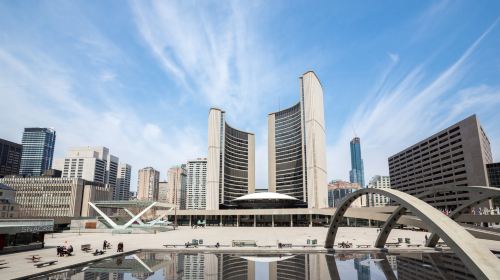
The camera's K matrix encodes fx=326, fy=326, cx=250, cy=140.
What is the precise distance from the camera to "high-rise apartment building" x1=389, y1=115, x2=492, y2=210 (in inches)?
4491

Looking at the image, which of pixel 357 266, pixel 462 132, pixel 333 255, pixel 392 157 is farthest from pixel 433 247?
pixel 392 157

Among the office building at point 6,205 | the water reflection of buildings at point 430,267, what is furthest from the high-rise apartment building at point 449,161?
the office building at point 6,205

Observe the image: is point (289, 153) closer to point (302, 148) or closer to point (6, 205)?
point (302, 148)

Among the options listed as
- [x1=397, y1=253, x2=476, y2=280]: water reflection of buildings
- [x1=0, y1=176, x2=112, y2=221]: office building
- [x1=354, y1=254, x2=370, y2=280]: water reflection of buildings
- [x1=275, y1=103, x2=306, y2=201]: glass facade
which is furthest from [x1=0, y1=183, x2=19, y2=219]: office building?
[x1=275, y1=103, x2=306, y2=201]: glass facade

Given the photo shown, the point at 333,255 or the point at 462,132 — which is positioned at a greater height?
the point at 462,132

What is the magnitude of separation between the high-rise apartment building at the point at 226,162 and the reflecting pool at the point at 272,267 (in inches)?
4924

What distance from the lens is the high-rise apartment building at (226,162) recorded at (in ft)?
516

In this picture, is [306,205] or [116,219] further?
[306,205]

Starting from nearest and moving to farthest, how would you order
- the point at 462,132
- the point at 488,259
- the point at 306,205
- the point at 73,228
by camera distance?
the point at 488,259 → the point at 73,228 → the point at 462,132 → the point at 306,205

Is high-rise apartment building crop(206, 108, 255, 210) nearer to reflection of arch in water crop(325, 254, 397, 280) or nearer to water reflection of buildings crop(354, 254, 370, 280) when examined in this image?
reflection of arch in water crop(325, 254, 397, 280)

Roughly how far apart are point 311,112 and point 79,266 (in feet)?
431

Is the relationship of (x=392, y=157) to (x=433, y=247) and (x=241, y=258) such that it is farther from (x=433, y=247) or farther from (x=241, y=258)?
(x=241, y=258)

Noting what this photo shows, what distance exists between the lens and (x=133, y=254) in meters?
32.8

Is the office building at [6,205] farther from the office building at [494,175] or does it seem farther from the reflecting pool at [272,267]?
the office building at [494,175]
